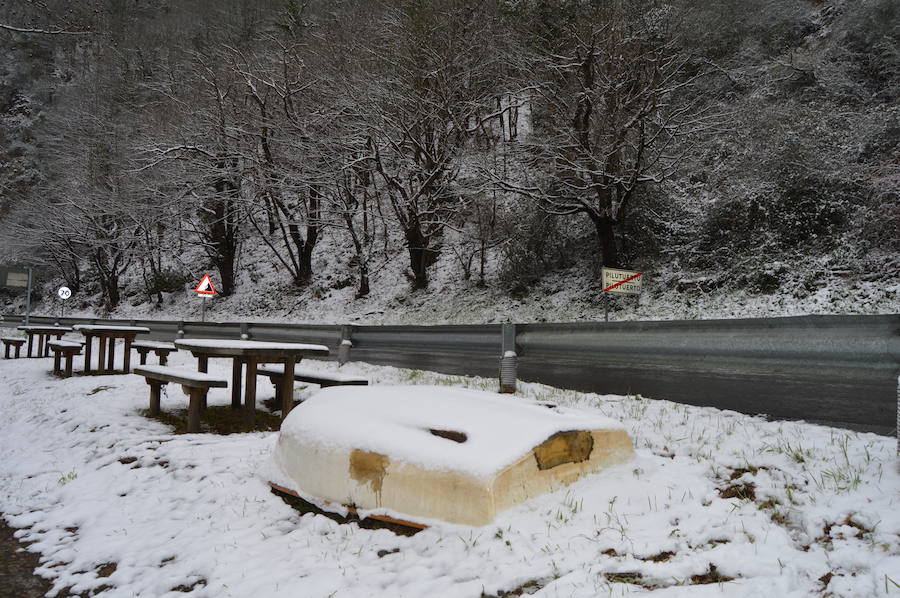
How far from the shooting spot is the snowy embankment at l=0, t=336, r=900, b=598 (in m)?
2.11

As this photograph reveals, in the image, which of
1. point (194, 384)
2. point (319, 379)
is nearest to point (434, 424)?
point (194, 384)

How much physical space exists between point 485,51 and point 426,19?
2143 millimetres

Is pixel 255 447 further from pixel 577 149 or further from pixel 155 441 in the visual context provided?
pixel 577 149

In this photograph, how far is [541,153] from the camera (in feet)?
48.7

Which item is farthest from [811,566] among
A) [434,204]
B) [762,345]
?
[434,204]

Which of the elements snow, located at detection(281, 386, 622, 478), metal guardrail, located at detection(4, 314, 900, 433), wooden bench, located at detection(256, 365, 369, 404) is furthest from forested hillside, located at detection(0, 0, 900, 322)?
metal guardrail, located at detection(4, 314, 900, 433)

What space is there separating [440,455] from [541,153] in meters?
13.3

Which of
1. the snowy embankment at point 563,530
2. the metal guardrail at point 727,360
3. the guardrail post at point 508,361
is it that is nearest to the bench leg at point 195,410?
the snowy embankment at point 563,530

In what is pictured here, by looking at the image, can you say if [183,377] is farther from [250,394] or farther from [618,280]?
[618,280]

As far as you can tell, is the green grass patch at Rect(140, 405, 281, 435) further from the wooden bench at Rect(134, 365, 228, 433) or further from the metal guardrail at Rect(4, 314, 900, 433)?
the metal guardrail at Rect(4, 314, 900, 433)

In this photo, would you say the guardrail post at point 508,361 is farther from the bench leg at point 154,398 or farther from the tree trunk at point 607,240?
the tree trunk at point 607,240

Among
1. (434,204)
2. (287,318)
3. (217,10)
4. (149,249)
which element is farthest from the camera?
(217,10)

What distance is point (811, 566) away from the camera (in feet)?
6.56

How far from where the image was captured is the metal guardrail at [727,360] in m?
3.21
